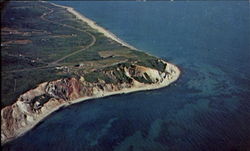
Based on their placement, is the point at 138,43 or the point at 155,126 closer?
the point at 155,126

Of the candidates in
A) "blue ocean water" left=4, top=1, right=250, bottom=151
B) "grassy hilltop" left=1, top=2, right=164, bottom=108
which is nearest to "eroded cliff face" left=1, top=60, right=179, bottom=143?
"grassy hilltop" left=1, top=2, right=164, bottom=108

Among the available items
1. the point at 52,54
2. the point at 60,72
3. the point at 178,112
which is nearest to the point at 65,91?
the point at 60,72

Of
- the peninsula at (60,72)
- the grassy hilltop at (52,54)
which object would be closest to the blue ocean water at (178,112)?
the peninsula at (60,72)

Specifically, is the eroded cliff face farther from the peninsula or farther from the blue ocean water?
the blue ocean water

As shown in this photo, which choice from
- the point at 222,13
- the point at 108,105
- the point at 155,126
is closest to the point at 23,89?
the point at 108,105

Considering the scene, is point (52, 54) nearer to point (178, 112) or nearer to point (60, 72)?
point (60, 72)

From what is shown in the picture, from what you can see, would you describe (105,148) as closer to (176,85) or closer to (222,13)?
(176,85)

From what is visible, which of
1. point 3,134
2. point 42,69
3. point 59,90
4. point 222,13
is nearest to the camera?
point 3,134
